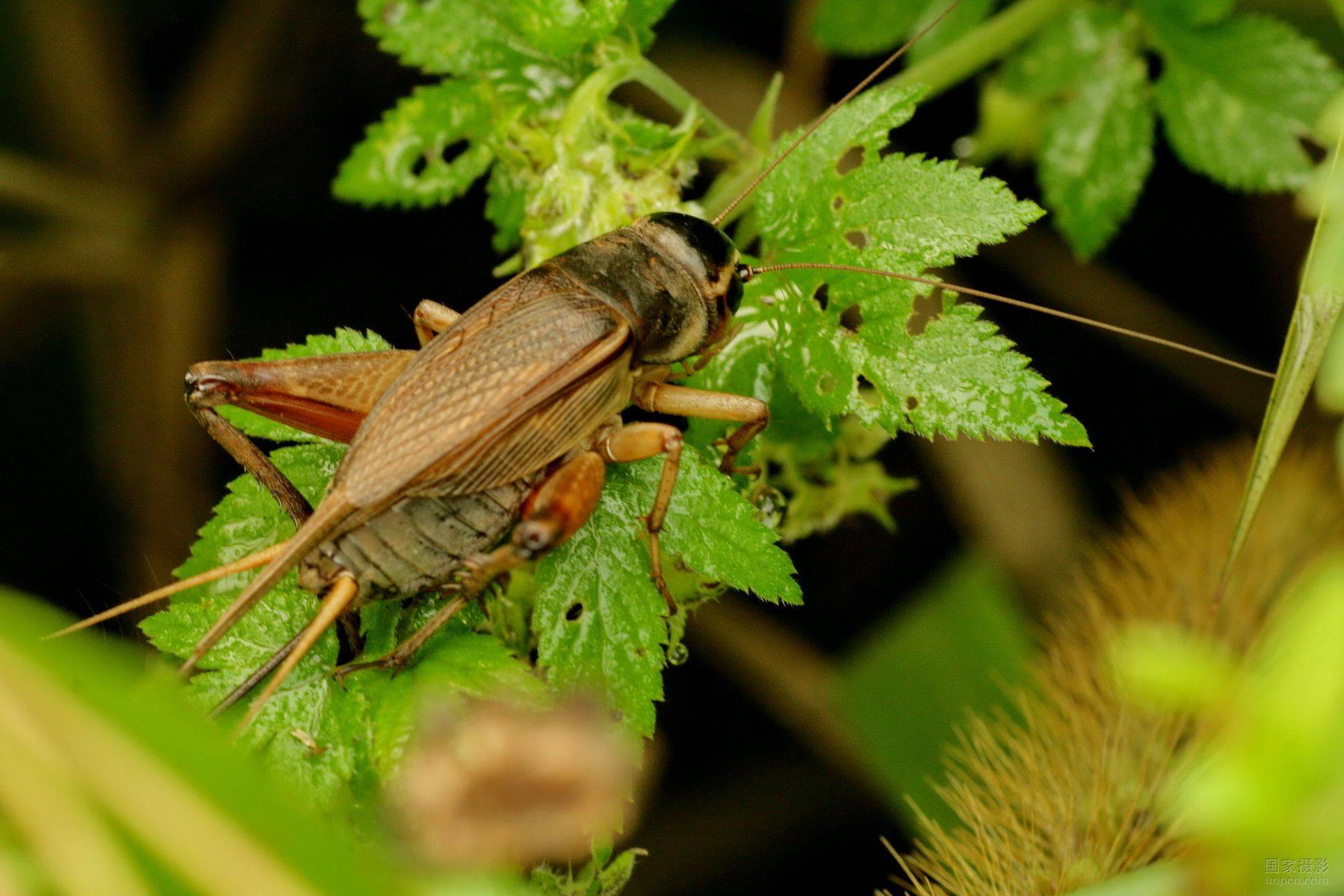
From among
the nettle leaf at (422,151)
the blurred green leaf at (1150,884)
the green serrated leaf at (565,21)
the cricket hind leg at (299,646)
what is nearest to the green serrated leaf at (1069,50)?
the green serrated leaf at (565,21)

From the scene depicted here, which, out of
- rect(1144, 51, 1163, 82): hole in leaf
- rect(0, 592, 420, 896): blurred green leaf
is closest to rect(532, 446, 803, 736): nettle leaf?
rect(0, 592, 420, 896): blurred green leaf

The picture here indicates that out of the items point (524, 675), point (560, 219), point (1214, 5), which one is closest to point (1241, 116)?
point (1214, 5)

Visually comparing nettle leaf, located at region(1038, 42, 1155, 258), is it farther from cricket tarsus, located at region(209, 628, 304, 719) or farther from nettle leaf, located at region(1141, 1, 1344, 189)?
cricket tarsus, located at region(209, 628, 304, 719)

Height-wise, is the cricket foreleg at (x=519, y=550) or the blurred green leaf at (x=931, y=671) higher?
the cricket foreleg at (x=519, y=550)

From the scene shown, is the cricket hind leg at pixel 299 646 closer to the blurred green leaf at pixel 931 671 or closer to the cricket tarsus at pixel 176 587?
the cricket tarsus at pixel 176 587

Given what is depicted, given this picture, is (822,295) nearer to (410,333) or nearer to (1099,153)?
(1099,153)

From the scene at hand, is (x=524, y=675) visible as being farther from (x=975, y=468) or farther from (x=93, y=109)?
(x=93, y=109)

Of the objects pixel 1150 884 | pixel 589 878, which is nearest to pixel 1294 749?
pixel 1150 884

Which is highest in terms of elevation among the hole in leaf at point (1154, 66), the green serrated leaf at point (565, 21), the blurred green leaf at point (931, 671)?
the hole in leaf at point (1154, 66)
